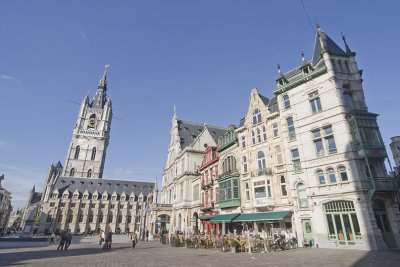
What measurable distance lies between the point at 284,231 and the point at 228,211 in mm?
8844

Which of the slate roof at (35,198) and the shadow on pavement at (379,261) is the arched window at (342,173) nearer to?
the shadow on pavement at (379,261)

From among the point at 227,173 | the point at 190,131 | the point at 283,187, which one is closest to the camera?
the point at 283,187

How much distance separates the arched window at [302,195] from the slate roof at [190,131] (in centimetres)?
2708

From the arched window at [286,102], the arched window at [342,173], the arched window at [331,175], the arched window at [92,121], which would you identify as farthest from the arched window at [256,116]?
the arched window at [92,121]

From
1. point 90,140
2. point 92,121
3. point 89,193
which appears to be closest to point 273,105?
point 89,193

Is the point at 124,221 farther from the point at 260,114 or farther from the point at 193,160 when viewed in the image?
the point at 260,114

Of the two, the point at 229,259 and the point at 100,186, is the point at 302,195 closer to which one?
the point at 229,259

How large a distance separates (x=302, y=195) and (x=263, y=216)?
433 centimetres

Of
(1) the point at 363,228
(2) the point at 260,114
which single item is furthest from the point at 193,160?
(1) the point at 363,228

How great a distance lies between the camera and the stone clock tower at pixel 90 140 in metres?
101

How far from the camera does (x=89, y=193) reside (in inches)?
3575

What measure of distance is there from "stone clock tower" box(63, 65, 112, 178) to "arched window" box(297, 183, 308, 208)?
321 feet

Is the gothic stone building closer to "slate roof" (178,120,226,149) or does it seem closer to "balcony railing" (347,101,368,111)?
"slate roof" (178,120,226,149)

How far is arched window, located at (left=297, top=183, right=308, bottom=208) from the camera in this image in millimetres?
21391
